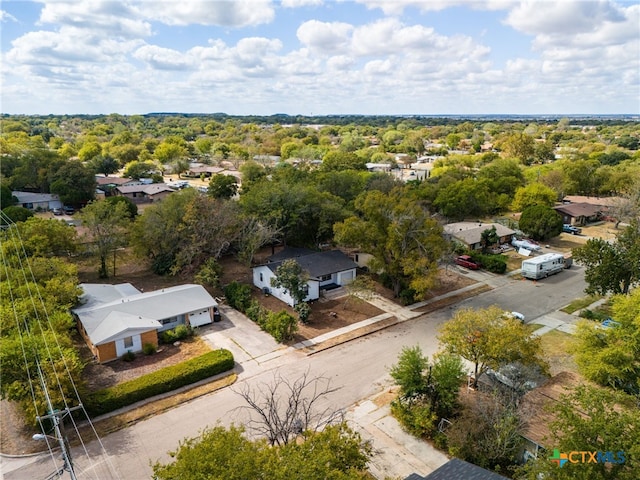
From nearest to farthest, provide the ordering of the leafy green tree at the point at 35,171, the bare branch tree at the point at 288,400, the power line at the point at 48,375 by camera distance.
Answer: the power line at the point at 48,375
the bare branch tree at the point at 288,400
the leafy green tree at the point at 35,171

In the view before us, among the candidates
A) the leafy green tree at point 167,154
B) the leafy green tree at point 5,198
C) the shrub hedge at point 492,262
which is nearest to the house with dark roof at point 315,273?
the shrub hedge at point 492,262

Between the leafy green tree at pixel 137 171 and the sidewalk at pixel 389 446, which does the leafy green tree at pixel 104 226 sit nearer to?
the sidewalk at pixel 389 446

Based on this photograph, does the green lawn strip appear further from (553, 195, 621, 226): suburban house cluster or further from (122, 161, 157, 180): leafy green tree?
(122, 161, 157, 180): leafy green tree

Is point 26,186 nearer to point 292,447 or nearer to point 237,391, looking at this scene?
point 237,391

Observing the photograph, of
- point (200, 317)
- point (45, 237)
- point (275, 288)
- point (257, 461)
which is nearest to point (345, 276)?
point (275, 288)

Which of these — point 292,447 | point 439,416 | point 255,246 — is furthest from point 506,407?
point 255,246

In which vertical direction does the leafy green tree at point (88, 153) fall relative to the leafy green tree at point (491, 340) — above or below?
above

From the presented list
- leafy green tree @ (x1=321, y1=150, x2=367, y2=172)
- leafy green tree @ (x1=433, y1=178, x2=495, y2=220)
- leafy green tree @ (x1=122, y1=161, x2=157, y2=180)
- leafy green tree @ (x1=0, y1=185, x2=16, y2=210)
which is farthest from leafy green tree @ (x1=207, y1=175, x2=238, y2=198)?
leafy green tree @ (x1=122, y1=161, x2=157, y2=180)
